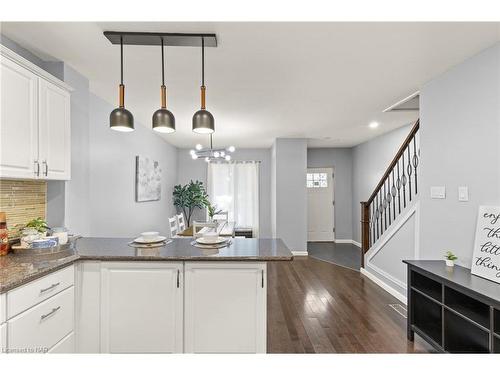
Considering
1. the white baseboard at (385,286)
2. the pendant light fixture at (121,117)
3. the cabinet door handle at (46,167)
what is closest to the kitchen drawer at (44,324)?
the cabinet door handle at (46,167)

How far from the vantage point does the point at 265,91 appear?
305 centimetres

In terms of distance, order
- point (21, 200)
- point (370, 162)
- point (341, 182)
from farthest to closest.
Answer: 1. point (341, 182)
2. point (370, 162)
3. point (21, 200)

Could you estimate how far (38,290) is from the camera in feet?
5.13

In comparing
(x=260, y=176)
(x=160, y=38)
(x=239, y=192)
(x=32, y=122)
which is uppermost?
(x=160, y=38)

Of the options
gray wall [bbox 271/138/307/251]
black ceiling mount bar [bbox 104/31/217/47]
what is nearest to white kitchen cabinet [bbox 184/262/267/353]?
black ceiling mount bar [bbox 104/31/217/47]

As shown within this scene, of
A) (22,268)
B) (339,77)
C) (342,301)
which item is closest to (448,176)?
(339,77)

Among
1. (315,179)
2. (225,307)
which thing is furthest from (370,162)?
(225,307)

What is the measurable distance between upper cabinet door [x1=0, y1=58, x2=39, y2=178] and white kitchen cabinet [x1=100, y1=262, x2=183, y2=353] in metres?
0.83

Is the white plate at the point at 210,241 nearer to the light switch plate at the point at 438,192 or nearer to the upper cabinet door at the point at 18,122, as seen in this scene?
the upper cabinet door at the point at 18,122

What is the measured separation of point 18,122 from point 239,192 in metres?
5.33

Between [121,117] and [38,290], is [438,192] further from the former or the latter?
[38,290]

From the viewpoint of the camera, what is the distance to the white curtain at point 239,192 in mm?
6934

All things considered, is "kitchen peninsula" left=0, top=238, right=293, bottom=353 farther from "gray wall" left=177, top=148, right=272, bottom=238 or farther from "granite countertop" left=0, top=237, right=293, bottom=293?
"gray wall" left=177, top=148, right=272, bottom=238
